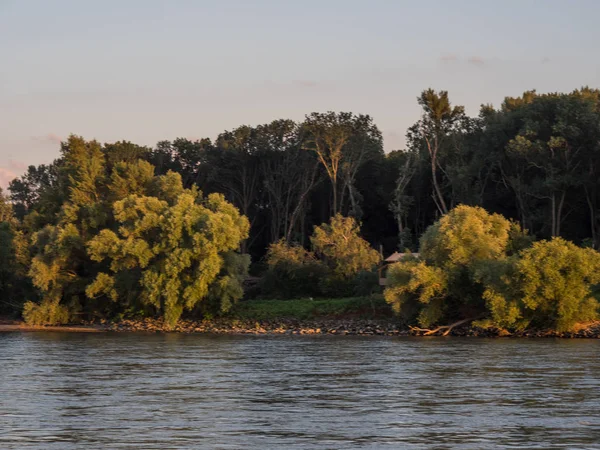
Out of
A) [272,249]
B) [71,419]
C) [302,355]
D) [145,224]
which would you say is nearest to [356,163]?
[272,249]

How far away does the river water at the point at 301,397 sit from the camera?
922 inches

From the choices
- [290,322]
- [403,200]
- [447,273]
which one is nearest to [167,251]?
[290,322]

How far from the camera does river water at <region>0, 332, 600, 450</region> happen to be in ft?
76.8

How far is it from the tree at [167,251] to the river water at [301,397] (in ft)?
61.6

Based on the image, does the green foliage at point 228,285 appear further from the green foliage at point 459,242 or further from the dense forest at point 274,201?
the green foliage at point 459,242

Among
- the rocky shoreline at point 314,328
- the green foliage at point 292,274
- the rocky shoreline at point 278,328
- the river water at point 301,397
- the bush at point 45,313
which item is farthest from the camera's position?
the green foliage at point 292,274

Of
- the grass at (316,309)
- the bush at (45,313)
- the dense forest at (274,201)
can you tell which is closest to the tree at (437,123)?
the dense forest at (274,201)

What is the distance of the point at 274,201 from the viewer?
341 ft

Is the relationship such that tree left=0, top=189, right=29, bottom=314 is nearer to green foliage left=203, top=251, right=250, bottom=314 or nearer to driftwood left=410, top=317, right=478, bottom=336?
green foliage left=203, top=251, right=250, bottom=314

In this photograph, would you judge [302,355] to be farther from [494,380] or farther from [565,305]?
[565,305]

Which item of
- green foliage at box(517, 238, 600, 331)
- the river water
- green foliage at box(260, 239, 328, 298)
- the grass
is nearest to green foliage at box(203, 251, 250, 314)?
the grass

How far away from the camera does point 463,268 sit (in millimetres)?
64125

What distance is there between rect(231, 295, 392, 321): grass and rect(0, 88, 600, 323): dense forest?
2.49 meters

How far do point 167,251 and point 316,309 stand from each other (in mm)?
12654
